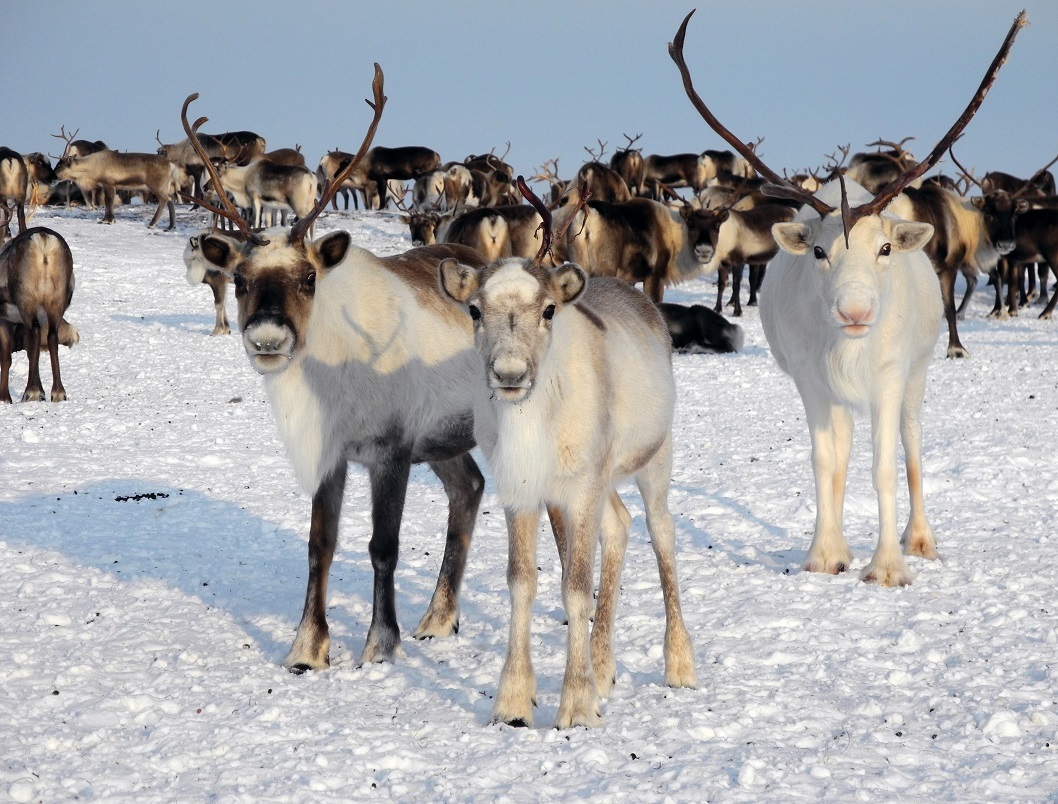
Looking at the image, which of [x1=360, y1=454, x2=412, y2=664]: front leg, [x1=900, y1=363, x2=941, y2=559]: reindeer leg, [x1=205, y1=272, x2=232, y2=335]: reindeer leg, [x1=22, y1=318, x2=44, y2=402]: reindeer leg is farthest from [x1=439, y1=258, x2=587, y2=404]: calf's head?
[x1=205, y1=272, x2=232, y2=335]: reindeer leg

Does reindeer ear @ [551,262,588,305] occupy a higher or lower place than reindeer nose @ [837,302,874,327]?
higher

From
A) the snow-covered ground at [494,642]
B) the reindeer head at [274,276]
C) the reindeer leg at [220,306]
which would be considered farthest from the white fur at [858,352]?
the reindeer leg at [220,306]

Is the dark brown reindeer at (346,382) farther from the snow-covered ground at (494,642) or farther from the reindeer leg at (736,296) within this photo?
the reindeer leg at (736,296)

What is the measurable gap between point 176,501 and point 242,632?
231cm

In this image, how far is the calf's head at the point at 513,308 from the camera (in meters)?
3.51

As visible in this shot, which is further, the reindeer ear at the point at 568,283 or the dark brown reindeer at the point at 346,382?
the dark brown reindeer at the point at 346,382

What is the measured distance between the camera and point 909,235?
541cm

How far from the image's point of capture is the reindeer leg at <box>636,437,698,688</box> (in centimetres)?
409

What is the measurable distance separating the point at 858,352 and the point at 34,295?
26.5 feet

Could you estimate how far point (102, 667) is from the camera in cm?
417

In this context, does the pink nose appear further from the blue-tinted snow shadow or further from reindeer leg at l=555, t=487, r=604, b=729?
the blue-tinted snow shadow

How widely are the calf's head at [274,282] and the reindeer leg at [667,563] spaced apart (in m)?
1.41

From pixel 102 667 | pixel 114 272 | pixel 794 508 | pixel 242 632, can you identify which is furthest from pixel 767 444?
pixel 114 272

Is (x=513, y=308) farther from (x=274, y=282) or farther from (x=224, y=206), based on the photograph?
(x=224, y=206)
